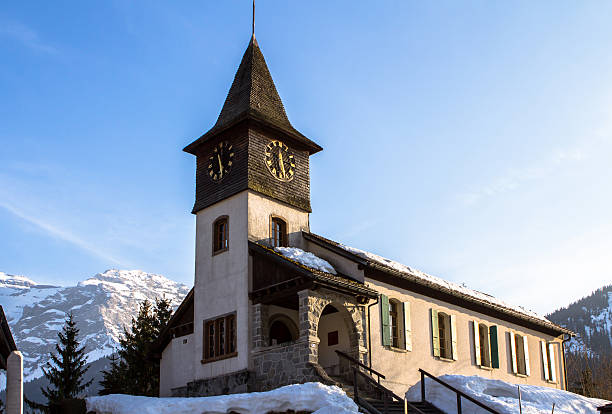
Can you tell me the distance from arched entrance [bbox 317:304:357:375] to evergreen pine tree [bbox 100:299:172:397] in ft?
48.1

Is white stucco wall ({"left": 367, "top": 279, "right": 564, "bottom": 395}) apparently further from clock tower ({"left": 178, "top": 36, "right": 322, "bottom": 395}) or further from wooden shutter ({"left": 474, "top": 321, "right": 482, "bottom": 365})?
clock tower ({"left": 178, "top": 36, "right": 322, "bottom": 395})

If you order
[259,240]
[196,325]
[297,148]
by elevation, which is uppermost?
[297,148]

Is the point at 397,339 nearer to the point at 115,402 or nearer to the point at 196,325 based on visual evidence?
the point at 196,325

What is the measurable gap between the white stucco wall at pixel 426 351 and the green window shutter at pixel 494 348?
27cm

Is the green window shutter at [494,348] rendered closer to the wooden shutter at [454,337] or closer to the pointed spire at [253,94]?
the wooden shutter at [454,337]

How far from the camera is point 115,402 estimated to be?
20.5 meters

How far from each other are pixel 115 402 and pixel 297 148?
36.5ft

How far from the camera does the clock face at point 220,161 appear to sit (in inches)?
1006

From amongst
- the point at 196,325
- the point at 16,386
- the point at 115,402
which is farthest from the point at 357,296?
the point at 16,386

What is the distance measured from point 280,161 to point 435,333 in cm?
833

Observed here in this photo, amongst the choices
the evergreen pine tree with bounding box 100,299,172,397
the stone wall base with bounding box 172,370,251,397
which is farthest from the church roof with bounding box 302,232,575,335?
the evergreen pine tree with bounding box 100,299,172,397

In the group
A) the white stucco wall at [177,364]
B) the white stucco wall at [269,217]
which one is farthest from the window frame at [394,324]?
the white stucco wall at [177,364]

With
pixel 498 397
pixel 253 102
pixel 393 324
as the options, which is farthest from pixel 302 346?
pixel 253 102

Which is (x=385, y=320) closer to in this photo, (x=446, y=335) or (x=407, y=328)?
(x=407, y=328)
